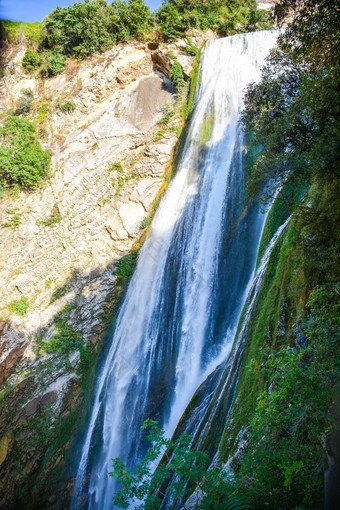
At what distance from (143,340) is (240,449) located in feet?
27.9

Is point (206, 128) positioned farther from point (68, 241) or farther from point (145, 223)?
point (68, 241)

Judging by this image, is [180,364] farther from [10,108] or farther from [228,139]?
[10,108]

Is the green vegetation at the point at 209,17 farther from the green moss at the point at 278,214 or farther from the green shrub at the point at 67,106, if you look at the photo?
the green moss at the point at 278,214

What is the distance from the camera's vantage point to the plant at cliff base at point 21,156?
17984 mm

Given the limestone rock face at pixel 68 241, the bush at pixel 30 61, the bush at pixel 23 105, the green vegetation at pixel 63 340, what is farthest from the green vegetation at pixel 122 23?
the green vegetation at pixel 63 340

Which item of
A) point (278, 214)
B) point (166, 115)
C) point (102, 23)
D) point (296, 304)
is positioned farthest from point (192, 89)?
point (296, 304)

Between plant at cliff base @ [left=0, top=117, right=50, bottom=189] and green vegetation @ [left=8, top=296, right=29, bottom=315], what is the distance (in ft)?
24.7

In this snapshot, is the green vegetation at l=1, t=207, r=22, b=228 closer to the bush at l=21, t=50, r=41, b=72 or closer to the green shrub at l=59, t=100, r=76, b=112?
the green shrub at l=59, t=100, r=76, b=112

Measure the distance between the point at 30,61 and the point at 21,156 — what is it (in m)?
10.4

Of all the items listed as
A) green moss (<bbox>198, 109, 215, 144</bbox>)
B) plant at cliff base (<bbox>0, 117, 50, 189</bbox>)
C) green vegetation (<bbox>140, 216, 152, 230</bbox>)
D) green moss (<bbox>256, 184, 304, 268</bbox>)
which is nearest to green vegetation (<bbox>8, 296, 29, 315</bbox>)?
plant at cliff base (<bbox>0, 117, 50, 189</bbox>)

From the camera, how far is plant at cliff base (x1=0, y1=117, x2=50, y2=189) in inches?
708

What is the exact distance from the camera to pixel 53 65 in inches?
872

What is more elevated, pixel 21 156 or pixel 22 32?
pixel 22 32

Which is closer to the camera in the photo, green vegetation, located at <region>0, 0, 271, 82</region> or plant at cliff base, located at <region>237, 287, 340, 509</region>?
plant at cliff base, located at <region>237, 287, 340, 509</region>
